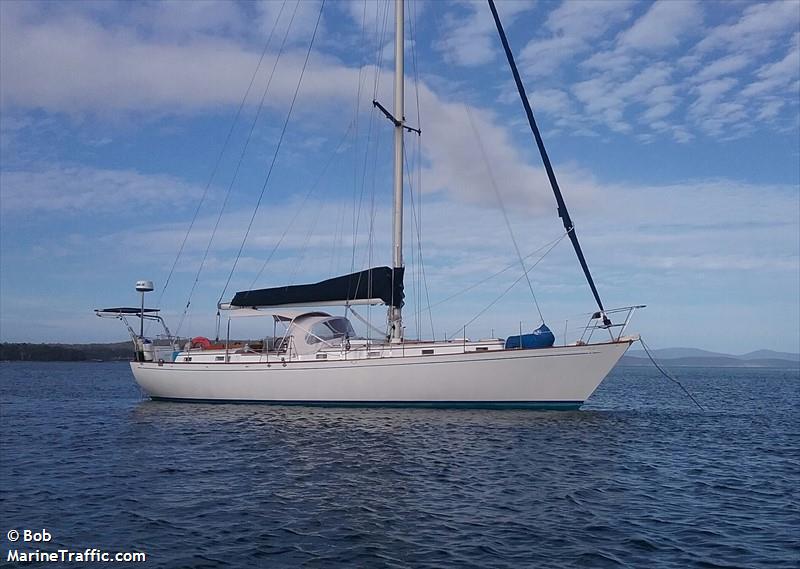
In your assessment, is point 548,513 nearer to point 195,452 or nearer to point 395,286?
point 195,452

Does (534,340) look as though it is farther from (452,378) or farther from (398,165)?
(398,165)

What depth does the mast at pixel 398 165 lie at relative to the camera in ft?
81.4

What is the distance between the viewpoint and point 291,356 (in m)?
25.6

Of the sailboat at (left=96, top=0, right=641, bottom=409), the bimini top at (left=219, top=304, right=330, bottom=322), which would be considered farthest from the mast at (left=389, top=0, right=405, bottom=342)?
the bimini top at (left=219, top=304, right=330, bottom=322)

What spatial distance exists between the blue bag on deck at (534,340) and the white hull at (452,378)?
323 mm

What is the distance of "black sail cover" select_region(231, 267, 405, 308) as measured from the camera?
24.4 meters

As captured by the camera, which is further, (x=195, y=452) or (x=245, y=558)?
(x=195, y=452)

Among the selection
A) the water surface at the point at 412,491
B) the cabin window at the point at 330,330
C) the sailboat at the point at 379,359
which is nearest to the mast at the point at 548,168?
the sailboat at the point at 379,359

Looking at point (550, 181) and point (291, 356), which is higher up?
point (550, 181)

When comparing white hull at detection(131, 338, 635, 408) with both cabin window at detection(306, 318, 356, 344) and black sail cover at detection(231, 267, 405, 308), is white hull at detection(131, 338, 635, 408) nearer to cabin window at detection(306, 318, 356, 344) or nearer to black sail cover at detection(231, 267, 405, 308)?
cabin window at detection(306, 318, 356, 344)

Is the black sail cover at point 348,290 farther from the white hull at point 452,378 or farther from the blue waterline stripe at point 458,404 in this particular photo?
the blue waterline stripe at point 458,404

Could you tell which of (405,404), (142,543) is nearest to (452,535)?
(142,543)

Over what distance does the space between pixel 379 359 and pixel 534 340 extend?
543 centimetres

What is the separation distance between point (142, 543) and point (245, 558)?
174cm
